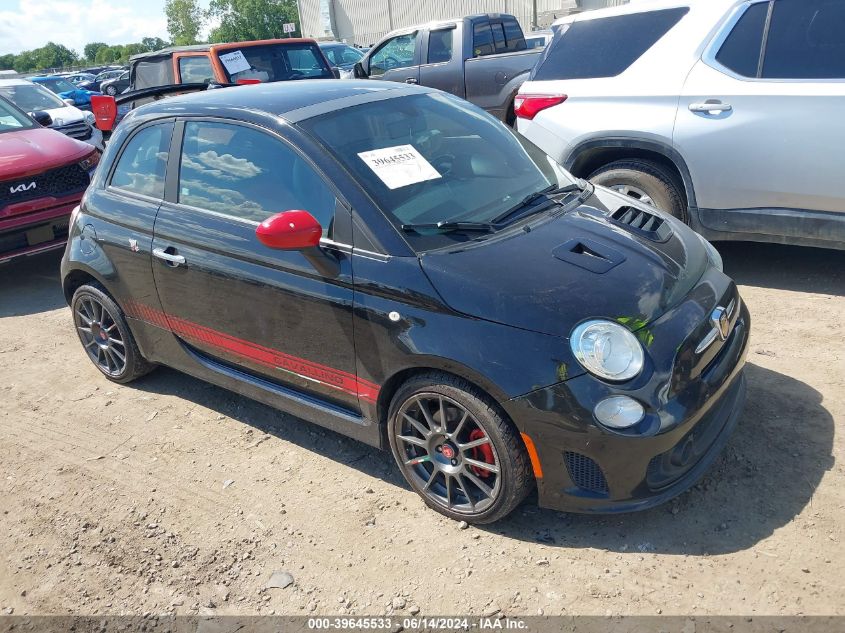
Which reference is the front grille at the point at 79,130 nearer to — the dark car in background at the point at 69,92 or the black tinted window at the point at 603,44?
the black tinted window at the point at 603,44

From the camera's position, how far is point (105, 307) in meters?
4.40

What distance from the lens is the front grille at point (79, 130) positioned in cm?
1022

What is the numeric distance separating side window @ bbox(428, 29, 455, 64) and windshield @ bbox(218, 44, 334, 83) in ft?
4.95

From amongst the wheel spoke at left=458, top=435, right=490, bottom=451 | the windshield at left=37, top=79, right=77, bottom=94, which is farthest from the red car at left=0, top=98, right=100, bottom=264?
the windshield at left=37, top=79, right=77, bottom=94

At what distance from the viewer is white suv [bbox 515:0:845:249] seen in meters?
4.57

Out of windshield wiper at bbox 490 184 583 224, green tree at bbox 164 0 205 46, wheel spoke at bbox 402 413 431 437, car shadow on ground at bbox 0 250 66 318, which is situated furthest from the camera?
green tree at bbox 164 0 205 46

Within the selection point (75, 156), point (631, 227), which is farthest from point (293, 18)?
point (631, 227)

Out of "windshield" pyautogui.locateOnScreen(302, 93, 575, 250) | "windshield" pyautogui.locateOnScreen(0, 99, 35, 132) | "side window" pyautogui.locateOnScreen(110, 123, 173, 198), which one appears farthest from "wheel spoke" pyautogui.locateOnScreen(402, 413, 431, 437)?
"windshield" pyautogui.locateOnScreen(0, 99, 35, 132)

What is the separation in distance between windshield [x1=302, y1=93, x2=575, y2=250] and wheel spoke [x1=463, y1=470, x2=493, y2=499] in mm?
964

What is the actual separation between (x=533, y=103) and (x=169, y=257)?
10.7ft

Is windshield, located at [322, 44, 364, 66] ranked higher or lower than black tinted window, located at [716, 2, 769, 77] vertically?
lower

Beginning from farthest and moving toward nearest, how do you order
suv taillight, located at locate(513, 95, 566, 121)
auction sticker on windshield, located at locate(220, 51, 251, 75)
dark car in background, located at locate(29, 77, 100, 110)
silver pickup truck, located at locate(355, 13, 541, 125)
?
1. dark car in background, located at locate(29, 77, 100, 110)
2. silver pickup truck, located at locate(355, 13, 541, 125)
3. auction sticker on windshield, located at locate(220, 51, 251, 75)
4. suv taillight, located at locate(513, 95, 566, 121)

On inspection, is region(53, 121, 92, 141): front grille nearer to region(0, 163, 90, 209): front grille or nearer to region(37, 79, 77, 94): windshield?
region(0, 163, 90, 209): front grille

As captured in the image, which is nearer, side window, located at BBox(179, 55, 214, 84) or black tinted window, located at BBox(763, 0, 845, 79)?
black tinted window, located at BBox(763, 0, 845, 79)
